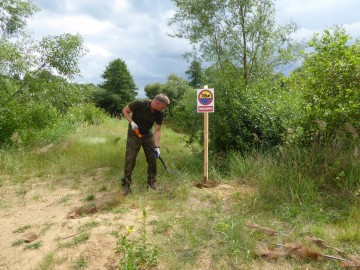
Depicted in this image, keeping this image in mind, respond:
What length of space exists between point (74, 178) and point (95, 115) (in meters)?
12.0

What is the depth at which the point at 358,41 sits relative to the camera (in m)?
5.90

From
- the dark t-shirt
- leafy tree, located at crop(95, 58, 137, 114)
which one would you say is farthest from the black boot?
leafy tree, located at crop(95, 58, 137, 114)

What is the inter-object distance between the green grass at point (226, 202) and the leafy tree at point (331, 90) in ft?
1.65

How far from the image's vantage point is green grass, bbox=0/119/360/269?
378 centimetres

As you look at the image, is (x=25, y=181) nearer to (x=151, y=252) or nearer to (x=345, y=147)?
(x=151, y=252)

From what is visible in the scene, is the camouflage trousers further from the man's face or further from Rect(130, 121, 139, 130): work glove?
the man's face

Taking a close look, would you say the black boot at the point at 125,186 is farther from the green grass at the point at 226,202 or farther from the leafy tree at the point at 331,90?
the leafy tree at the point at 331,90

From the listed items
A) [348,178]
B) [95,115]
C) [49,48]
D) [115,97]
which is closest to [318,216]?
[348,178]

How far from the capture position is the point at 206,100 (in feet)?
19.9

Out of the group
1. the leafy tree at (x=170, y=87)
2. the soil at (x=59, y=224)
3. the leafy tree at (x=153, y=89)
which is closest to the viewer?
the soil at (x=59, y=224)

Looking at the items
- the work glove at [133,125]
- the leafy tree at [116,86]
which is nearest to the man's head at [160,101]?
the work glove at [133,125]

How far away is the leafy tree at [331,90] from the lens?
550 centimetres

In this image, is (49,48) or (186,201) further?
(49,48)

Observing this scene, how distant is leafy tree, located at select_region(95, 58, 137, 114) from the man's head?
93.4 ft
